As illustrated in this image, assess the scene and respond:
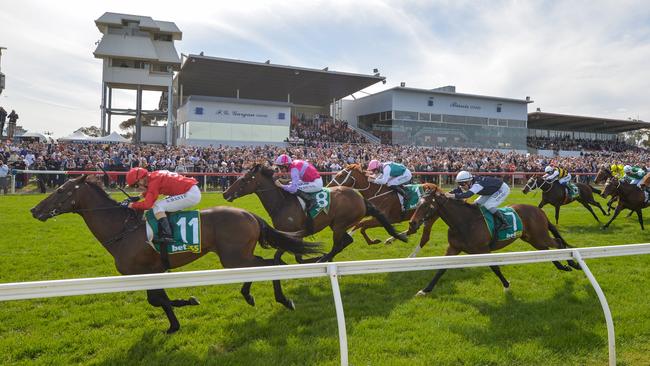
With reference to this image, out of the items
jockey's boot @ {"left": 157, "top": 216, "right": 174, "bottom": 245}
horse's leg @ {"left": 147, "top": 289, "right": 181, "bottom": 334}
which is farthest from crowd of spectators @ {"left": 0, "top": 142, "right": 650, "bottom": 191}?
horse's leg @ {"left": 147, "top": 289, "right": 181, "bottom": 334}

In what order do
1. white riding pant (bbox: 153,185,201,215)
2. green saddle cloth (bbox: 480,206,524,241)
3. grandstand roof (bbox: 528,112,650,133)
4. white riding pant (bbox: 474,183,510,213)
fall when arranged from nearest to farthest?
white riding pant (bbox: 153,185,201,215), green saddle cloth (bbox: 480,206,524,241), white riding pant (bbox: 474,183,510,213), grandstand roof (bbox: 528,112,650,133)

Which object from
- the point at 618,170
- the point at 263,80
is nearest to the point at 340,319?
the point at 618,170

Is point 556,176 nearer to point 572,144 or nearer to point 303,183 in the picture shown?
point 303,183

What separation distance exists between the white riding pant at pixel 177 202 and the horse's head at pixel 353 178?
417cm

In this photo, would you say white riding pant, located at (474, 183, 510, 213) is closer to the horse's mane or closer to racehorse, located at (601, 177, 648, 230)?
the horse's mane

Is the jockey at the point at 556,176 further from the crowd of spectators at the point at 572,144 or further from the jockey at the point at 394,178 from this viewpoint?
the crowd of spectators at the point at 572,144

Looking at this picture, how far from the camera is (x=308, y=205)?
21.7 ft

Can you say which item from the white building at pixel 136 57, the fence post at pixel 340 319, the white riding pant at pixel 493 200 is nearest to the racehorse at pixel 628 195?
the white riding pant at pixel 493 200

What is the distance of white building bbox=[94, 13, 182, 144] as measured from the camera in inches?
1315

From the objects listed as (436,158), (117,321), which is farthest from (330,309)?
(436,158)

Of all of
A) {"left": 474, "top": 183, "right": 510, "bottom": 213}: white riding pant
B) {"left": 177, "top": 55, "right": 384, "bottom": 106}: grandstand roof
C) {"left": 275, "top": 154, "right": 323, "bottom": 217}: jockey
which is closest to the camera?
{"left": 474, "top": 183, "right": 510, "bottom": 213}: white riding pant

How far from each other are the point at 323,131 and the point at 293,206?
102 feet

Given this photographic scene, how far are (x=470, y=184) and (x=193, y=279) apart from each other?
4.96 meters

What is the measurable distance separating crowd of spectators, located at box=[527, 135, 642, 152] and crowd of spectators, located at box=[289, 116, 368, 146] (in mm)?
23113
